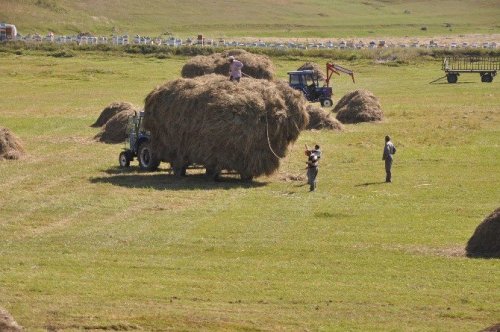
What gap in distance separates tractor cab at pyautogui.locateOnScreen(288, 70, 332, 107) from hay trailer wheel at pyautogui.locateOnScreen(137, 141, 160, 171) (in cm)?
2818

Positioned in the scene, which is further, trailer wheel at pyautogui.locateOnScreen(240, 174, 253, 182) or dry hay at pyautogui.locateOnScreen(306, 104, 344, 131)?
dry hay at pyautogui.locateOnScreen(306, 104, 344, 131)

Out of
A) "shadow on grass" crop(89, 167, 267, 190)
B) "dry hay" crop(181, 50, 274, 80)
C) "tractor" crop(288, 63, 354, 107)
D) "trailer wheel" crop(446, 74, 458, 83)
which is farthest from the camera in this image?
"trailer wheel" crop(446, 74, 458, 83)

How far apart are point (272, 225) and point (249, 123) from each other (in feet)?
29.3

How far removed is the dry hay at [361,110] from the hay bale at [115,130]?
524 inches

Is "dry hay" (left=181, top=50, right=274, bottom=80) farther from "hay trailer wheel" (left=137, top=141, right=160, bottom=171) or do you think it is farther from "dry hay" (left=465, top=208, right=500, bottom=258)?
"dry hay" (left=465, top=208, right=500, bottom=258)

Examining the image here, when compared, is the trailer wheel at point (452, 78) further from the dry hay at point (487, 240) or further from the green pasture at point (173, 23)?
the green pasture at point (173, 23)

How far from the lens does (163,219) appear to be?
3275cm

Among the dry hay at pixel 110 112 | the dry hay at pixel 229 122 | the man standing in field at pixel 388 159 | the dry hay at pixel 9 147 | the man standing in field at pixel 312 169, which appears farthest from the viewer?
the dry hay at pixel 110 112

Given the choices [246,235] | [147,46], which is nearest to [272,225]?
[246,235]

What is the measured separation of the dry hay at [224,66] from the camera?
227 ft

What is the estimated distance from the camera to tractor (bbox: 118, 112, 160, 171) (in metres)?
43.4

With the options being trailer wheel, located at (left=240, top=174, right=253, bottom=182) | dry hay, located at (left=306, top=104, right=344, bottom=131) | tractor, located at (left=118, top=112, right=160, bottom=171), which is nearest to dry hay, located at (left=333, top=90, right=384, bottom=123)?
dry hay, located at (left=306, top=104, right=344, bottom=131)

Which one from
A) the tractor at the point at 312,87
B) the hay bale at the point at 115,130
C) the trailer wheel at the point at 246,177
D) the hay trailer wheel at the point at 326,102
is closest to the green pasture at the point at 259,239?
the trailer wheel at the point at 246,177

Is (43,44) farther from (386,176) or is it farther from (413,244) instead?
(413,244)
